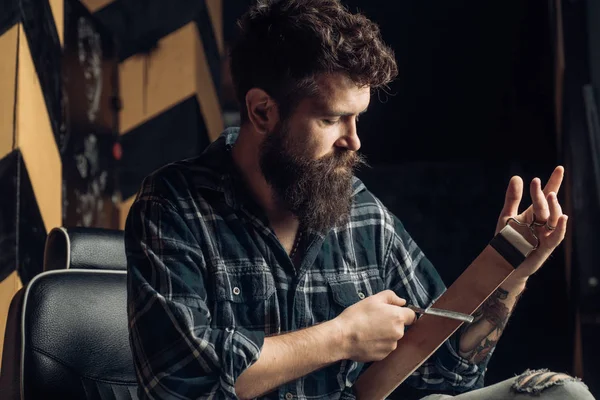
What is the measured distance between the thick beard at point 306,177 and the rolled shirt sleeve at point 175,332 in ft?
0.87

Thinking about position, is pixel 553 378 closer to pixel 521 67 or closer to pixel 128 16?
pixel 521 67

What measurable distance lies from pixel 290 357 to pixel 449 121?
6.61 ft

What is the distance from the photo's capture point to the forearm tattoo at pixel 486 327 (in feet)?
5.93

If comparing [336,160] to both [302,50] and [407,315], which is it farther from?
[407,315]

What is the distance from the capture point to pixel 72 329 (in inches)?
68.9

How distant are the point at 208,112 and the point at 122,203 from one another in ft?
1.85

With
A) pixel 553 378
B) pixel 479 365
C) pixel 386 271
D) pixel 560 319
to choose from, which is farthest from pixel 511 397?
pixel 560 319

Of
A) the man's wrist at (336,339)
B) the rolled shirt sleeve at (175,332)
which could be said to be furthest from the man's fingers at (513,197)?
the rolled shirt sleeve at (175,332)

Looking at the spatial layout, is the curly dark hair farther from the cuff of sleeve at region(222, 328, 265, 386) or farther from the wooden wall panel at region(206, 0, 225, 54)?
the wooden wall panel at region(206, 0, 225, 54)

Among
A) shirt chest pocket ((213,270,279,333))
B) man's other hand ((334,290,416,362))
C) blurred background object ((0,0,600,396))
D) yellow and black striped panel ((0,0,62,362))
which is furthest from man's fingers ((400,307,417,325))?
blurred background object ((0,0,600,396))

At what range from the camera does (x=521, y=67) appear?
333 cm

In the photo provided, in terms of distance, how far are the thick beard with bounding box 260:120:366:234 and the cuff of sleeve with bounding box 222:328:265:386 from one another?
0.35 m

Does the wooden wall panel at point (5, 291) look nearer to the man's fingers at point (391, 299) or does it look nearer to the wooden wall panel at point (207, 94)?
the man's fingers at point (391, 299)

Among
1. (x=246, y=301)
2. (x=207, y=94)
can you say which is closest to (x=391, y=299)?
(x=246, y=301)
